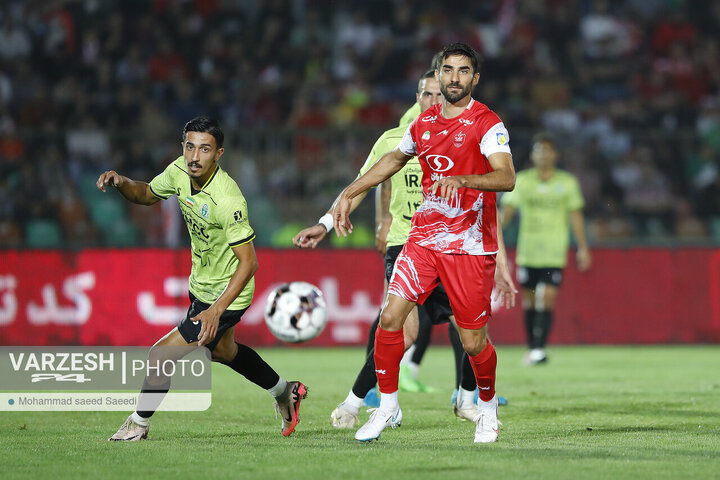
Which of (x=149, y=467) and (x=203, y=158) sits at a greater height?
(x=203, y=158)

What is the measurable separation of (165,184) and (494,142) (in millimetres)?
2126

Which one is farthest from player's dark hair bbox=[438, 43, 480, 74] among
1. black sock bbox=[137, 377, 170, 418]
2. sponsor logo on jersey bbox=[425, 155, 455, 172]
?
black sock bbox=[137, 377, 170, 418]

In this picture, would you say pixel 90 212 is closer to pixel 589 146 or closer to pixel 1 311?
pixel 1 311

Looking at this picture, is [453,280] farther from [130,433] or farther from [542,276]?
[542,276]

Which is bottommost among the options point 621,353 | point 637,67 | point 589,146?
point 621,353

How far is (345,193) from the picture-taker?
6.47 meters

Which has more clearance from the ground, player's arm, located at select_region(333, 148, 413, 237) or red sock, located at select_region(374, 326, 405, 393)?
player's arm, located at select_region(333, 148, 413, 237)

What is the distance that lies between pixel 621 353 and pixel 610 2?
29.4 ft

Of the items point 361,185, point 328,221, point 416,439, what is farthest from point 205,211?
point 416,439

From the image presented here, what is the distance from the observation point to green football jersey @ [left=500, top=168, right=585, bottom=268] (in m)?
13.2

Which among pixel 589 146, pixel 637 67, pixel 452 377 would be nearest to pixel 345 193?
pixel 452 377

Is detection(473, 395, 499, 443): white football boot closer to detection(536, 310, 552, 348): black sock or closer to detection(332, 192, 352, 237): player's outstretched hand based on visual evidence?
detection(332, 192, 352, 237): player's outstretched hand

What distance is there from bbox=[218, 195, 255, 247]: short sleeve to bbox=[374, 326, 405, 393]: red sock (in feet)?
3.26

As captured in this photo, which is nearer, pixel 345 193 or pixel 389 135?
pixel 345 193
